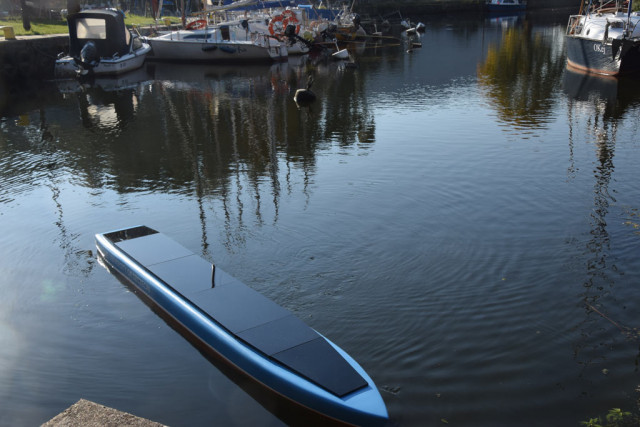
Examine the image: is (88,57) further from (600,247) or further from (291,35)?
(600,247)

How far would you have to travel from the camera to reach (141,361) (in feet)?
28.0

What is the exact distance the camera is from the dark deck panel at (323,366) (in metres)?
6.81

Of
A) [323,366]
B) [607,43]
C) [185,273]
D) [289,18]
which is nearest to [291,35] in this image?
[289,18]

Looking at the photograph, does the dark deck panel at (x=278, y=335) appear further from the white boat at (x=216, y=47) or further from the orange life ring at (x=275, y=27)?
the orange life ring at (x=275, y=27)

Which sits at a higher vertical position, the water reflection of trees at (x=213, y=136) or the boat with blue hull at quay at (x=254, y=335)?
the water reflection of trees at (x=213, y=136)

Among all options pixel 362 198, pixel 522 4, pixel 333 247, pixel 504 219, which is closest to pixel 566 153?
pixel 504 219

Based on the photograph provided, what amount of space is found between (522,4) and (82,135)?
291 ft

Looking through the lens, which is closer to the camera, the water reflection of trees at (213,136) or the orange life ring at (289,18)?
the water reflection of trees at (213,136)

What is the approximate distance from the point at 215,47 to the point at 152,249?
3561 centimetres

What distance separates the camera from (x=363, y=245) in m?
11.9

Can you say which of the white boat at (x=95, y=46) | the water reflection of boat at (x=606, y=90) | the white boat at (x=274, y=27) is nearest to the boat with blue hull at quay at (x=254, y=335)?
the water reflection of boat at (x=606, y=90)

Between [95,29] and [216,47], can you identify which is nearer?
[95,29]

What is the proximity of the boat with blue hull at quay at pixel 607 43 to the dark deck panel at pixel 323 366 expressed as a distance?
29.5 m

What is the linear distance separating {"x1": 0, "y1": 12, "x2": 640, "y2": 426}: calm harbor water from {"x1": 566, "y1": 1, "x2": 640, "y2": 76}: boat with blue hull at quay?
17.2ft
